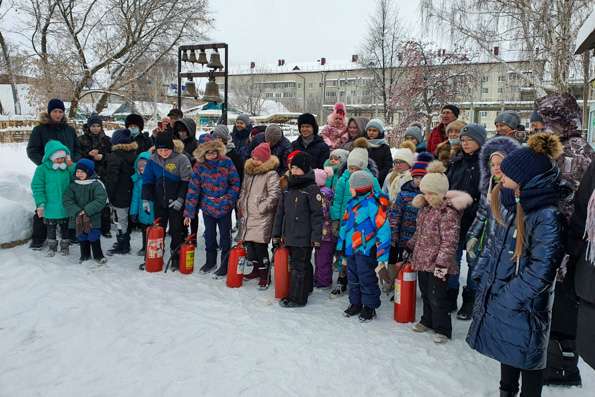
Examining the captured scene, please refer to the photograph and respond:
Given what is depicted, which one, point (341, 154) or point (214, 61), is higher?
point (214, 61)

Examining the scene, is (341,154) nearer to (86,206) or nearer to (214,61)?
(86,206)

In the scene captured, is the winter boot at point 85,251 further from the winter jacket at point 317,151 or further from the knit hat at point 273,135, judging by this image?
the winter jacket at point 317,151

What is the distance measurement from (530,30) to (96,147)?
532 inches

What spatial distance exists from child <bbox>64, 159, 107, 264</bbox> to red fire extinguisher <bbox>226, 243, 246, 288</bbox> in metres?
1.90

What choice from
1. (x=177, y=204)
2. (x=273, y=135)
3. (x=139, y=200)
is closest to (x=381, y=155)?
(x=273, y=135)

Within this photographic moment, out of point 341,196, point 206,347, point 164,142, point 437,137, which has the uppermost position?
point 437,137

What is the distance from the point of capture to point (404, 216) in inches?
184

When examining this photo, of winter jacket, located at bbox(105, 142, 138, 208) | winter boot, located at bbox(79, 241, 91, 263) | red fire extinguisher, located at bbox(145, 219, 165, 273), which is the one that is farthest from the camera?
winter jacket, located at bbox(105, 142, 138, 208)

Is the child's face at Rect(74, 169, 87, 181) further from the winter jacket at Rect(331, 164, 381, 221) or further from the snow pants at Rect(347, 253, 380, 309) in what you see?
the snow pants at Rect(347, 253, 380, 309)

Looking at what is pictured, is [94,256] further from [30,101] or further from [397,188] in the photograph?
[30,101]

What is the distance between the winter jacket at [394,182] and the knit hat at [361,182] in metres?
0.65

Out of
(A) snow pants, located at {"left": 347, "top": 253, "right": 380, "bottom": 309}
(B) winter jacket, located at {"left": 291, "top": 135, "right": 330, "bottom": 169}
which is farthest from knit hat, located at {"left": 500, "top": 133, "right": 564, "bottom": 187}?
(B) winter jacket, located at {"left": 291, "top": 135, "right": 330, "bottom": 169}

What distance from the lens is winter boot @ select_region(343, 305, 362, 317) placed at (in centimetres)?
452

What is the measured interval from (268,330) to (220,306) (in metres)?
0.78
